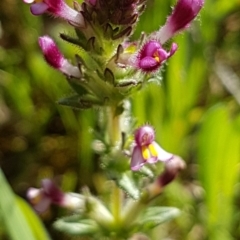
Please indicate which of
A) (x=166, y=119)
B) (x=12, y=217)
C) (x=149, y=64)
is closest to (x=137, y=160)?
(x=149, y=64)

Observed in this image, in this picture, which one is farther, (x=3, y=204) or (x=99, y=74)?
(x=3, y=204)

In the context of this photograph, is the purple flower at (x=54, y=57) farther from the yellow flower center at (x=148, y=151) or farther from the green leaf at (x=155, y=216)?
the green leaf at (x=155, y=216)

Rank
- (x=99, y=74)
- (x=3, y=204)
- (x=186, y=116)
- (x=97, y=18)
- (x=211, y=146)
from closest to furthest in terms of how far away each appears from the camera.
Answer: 1. (x=97, y=18)
2. (x=99, y=74)
3. (x=3, y=204)
4. (x=211, y=146)
5. (x=186, y=116)

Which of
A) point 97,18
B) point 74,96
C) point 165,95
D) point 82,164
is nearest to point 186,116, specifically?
point 165,95

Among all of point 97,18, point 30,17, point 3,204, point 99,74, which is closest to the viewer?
point 97,18

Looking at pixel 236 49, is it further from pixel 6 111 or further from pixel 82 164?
pixel 6 111

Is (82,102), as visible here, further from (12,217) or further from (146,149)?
(12,217)

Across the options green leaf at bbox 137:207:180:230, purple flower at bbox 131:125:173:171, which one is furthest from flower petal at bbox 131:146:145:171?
green leaf at bbox 137:207:180:230
